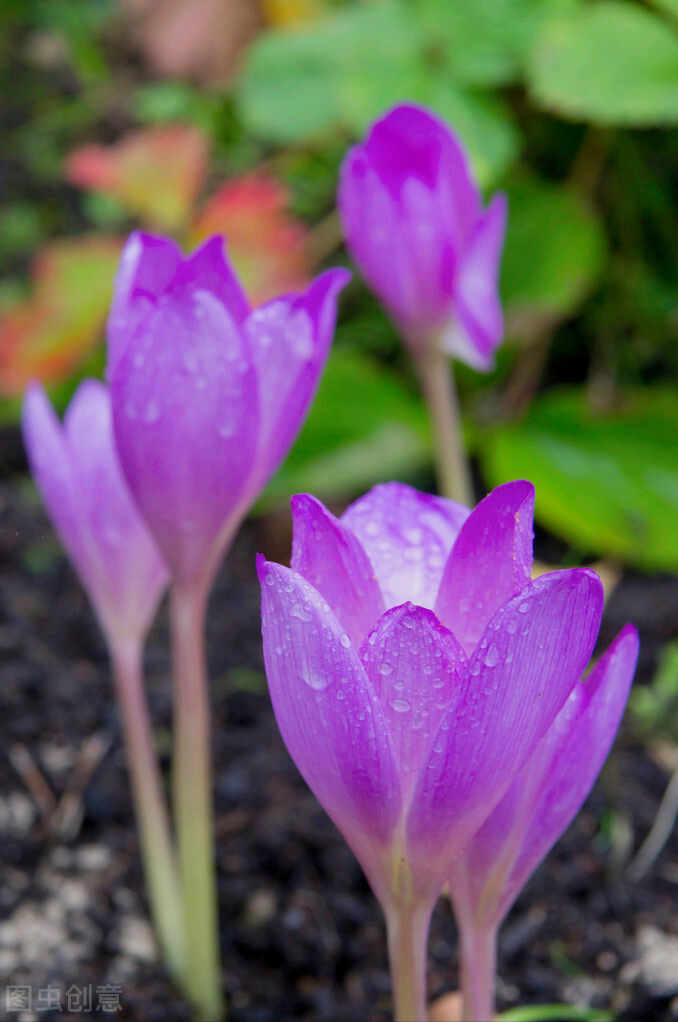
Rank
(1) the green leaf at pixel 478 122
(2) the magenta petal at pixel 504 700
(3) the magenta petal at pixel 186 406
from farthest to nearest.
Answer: (1) the green leaf at pixel 478 122
(3) the magenta petal at pixel 186 406
(2) the magenta petal at pixel 504 700

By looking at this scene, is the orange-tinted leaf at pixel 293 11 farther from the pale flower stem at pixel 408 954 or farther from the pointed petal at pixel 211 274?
the pale flower stem at pixel 408 954

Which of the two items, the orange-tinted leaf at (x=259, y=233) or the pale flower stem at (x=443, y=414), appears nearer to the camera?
the pale flower stem at (x=443, y=414)

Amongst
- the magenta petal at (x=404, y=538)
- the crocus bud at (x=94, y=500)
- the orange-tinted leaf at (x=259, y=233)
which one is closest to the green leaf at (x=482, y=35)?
the orange-tinted leaf at (x=259, y=233)

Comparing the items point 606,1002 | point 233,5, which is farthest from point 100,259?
point 606,1002

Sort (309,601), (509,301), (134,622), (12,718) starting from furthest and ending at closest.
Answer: (509,301) → (12,718) → (134,622) → (309,601)

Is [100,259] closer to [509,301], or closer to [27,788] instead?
[509,301]

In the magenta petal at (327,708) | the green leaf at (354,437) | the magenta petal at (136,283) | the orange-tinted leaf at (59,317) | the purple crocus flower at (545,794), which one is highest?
the magenta petal at (136,283)

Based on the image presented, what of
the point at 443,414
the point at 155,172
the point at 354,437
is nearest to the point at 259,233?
the point at 155,172

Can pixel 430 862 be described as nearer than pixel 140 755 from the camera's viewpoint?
Yes
